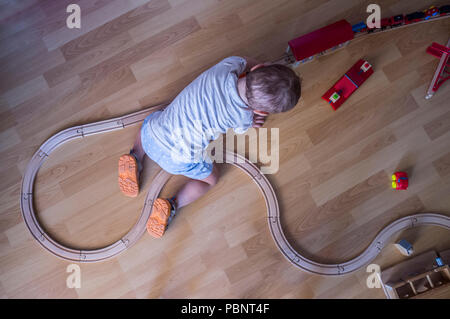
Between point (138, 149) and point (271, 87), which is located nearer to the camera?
point (271, 87)

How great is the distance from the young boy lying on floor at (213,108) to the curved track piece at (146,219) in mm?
258

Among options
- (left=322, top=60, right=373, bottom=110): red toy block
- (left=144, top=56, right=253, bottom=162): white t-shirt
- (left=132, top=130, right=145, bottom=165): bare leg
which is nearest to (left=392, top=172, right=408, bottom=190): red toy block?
(left=322, top=60, right=373, bottom=110): red toy block

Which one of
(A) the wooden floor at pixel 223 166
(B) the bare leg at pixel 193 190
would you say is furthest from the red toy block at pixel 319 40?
(B) the bare leg at pixel 193 190

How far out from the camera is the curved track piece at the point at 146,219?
1.46 meters

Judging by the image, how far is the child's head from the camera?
98 centimetres

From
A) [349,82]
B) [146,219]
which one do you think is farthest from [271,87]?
[146,219]

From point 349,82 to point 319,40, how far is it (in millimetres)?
278

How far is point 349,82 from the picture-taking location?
1486 mm

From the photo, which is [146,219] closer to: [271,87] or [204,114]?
[204,114]

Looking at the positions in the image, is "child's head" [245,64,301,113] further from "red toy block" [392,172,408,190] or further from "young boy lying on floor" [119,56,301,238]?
"red toy block" [392,172,408,190]

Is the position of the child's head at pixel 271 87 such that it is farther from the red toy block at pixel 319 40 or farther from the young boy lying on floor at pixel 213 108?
the red toy block at pixel 319 40

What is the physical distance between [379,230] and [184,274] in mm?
1060

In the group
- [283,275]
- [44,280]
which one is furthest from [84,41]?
[283,275]

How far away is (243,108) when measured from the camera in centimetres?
107
